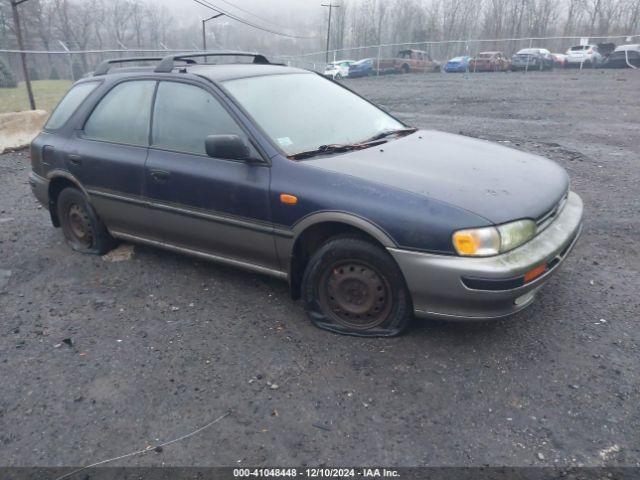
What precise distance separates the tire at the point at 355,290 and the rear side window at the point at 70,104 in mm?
2705

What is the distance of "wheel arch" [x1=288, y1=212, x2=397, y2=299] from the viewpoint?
2963 mm

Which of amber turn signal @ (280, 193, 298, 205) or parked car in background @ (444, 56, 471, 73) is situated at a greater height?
amber turn signal @ (280, 193, 298, 205)

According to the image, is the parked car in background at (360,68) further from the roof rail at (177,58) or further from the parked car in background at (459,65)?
the roof rail at (177,58)

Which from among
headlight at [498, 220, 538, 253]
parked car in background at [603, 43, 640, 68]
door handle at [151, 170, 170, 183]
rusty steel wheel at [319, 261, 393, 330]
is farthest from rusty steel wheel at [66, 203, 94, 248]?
parked car in background at [603, 43, 640, 68]

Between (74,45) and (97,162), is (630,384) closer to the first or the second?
(97,162)

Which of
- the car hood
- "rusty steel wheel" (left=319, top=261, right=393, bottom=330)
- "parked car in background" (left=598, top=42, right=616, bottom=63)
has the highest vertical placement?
"parked car in background" (left=598, top=42, right=616, bottom=63)

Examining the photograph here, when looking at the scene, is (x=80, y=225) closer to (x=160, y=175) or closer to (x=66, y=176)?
(x=66, y=176)

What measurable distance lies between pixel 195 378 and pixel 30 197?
16.3 feet

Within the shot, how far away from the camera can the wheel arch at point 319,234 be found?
2963mm

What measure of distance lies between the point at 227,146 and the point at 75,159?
1830 millimetres

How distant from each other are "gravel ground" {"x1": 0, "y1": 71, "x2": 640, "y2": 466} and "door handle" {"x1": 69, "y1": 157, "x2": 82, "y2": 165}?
2.85ft

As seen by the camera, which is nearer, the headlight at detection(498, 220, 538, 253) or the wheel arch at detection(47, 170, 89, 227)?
the headlight at detection(498, 220, 538, 253)

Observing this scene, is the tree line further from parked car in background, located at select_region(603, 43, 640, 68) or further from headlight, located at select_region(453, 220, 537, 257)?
headlight, located at select_region(453, 220, 537, 257)

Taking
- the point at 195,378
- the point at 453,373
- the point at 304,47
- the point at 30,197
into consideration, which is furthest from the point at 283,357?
the point at 304,47
